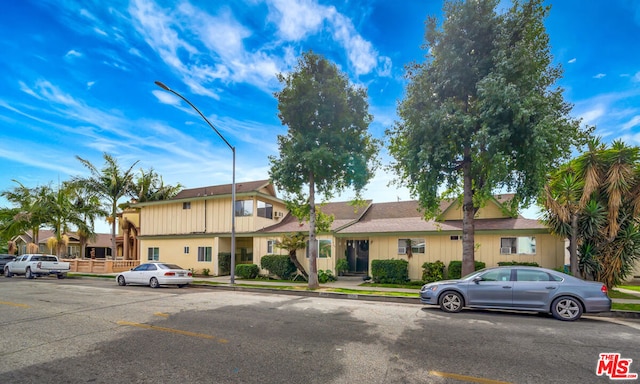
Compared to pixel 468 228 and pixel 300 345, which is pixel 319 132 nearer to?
pixel 468 228

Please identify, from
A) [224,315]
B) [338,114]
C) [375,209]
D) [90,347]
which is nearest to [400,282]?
[375,209]

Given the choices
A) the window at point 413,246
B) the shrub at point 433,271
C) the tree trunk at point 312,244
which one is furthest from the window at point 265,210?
the shrub at point 433,271

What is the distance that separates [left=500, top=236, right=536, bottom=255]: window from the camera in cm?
1730

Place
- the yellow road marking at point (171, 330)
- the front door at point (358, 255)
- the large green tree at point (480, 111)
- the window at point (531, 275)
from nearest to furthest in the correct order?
the yellow road marking at point (171, 330)
the window at point (531, 275)
the large green tree at point (480, 111)
the front door at point (358, 255)

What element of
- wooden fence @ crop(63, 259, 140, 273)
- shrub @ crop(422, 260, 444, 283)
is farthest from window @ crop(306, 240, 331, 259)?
wooden fence @ crop(63, 259, 140, 273)

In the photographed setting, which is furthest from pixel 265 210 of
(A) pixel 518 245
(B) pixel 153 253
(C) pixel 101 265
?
(A) pixel 518 245

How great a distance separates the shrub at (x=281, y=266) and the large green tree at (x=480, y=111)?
30.6 ft

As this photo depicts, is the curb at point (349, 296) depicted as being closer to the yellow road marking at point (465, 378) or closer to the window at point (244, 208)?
the window at point (244, 208)

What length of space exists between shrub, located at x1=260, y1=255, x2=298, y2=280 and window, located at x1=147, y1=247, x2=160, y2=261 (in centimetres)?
1194

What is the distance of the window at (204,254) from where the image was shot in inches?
1007

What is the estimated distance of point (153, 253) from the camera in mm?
28469

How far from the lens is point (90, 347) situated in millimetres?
6602

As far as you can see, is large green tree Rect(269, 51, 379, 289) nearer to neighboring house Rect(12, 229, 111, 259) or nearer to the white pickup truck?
the white pickup truck

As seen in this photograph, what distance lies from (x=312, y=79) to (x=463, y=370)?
15.0 metres
